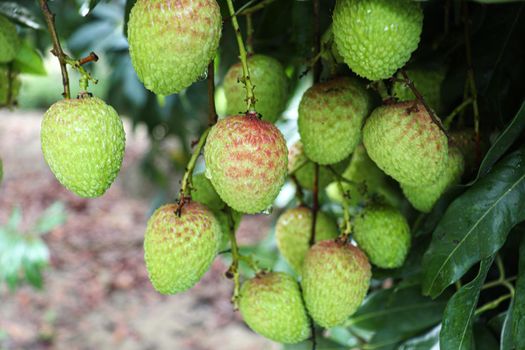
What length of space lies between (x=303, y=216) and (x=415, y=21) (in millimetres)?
386

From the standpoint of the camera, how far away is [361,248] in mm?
905

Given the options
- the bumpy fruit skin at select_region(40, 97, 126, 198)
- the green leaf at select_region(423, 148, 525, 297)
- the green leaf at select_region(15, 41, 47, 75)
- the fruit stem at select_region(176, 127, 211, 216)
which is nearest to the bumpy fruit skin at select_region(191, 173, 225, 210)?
the fruit stem at select_region(176, 127, 211, 216)

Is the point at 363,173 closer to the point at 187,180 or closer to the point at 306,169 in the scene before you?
the point at 306,169

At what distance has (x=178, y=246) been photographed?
0.74 meters

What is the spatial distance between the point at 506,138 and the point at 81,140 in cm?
48

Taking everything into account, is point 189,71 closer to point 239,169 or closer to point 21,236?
point 239,169

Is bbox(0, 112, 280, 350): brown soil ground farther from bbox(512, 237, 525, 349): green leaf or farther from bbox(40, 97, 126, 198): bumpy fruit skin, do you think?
bbox(512, 237, 525, 349): green leaf

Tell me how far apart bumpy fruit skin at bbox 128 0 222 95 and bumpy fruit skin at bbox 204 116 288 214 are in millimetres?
72

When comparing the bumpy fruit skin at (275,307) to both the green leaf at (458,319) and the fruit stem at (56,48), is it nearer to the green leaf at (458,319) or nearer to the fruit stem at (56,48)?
the green leaf at (458,319)

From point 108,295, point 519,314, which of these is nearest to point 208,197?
point 519,314

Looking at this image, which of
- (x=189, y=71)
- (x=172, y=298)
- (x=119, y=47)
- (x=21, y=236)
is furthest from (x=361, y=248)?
(x=172, y=298)

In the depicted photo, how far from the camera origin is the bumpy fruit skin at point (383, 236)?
870mm

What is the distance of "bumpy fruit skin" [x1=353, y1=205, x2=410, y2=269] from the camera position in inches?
34.2

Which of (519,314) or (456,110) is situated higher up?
(456,110)
